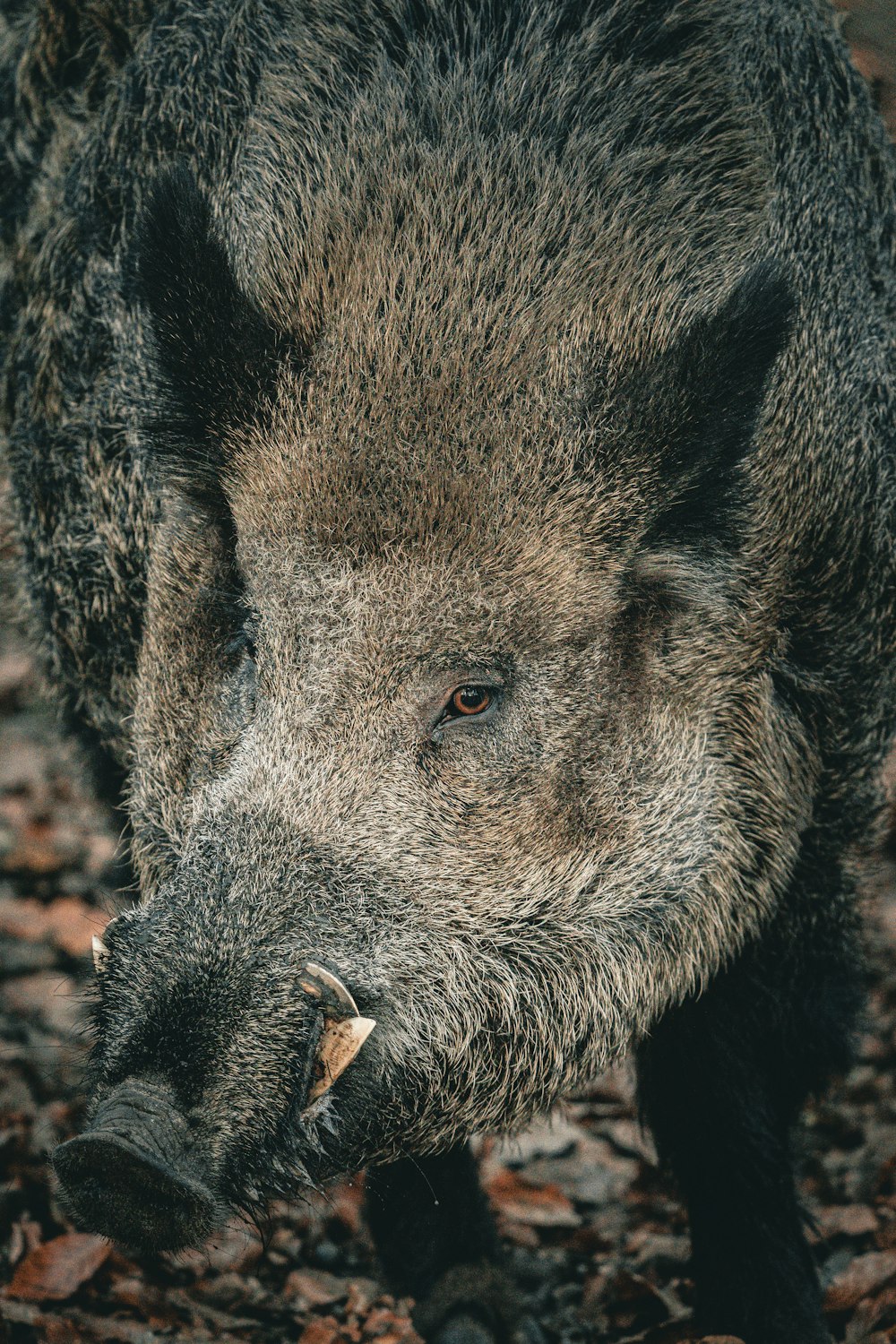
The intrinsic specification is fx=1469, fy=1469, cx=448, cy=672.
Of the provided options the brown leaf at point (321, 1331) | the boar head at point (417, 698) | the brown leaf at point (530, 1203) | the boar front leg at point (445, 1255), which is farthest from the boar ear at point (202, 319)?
the brown leaf at point (530, 1203)

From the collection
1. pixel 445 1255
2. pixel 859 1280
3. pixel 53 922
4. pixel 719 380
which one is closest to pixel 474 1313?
pixel 445 1255

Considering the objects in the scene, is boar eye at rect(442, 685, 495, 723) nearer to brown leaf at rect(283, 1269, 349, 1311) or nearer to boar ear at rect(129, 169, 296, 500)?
boar ear at rect(129, 169, 296, 500)

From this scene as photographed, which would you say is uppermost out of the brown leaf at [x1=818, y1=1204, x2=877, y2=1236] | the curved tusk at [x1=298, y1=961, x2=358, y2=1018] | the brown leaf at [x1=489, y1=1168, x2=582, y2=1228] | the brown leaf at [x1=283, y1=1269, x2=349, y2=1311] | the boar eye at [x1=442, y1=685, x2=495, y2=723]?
the boar eye at [x1=442, y1=685, x2=495, y2=723]

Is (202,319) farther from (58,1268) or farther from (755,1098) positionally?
(58,1268)

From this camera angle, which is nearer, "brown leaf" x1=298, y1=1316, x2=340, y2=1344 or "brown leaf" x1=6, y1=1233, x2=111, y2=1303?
"brown leaf" x1=6, y1=1233, x2=111, y2=1303

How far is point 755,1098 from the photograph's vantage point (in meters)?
3.62

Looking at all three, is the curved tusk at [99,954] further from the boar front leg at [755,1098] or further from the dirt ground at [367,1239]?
the boar front leg at [755,1098]

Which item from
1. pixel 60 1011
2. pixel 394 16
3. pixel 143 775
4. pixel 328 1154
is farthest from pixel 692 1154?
pixel 394 16

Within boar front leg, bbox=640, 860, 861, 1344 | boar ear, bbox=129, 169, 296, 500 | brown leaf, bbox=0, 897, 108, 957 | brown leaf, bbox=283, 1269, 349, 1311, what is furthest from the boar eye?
brown leaf, bbox=0, 897, 108, 957

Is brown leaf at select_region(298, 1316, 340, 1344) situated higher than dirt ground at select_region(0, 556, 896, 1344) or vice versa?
dirt ground at select_region(0, 556, 896, 1344)

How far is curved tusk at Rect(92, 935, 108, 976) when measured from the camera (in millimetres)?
2744

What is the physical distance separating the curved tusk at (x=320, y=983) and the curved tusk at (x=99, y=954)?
400mm

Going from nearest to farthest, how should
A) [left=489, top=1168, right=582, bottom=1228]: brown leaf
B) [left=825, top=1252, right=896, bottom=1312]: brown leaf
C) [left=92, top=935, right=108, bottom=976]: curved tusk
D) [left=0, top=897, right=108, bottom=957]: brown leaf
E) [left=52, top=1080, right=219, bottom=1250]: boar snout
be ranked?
[left=52, top=1080, right=219, bottom=1250]: boar snout, [left=92, top=935, right=108, bottom=976]: curved tusk, [left=825, top=1252, right=896, bottom=1312]: brown leaf, [left=489, top=1168, right=582, bottom=1228]: brown leaf, [left=0, top=897, right=108, bottom=957]: brown leaf

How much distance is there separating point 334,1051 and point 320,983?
15cm
